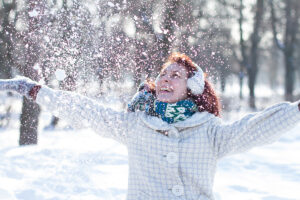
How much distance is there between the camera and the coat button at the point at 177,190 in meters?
2.10

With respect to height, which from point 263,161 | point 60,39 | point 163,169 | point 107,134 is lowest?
point 263,161

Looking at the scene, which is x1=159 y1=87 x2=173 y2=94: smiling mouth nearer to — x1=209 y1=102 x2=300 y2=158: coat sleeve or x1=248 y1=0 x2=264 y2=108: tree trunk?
x1=209 y1=102 x2=300 y2=158: coat sleeve

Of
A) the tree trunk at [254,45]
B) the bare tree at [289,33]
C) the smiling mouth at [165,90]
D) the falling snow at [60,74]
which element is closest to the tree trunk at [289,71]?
the bare tree at [289,33]

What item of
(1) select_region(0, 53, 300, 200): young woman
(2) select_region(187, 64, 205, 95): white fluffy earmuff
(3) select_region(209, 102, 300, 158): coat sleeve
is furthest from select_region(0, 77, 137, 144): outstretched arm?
(3) select_region(209, 102, 300, 158): coat sleeve

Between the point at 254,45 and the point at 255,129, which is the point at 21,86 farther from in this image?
the point at 254,45

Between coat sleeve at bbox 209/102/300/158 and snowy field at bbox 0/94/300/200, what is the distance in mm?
1572

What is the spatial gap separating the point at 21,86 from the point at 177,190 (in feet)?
4.01

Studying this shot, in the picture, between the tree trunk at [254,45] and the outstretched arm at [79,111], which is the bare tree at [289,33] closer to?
the tree trunk at [254,45]

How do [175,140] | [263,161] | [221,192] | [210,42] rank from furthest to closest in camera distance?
1. [210,42]
2. [263,161]
3. [221,192]
4. [175,140]

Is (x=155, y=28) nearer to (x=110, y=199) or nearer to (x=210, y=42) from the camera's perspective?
(x=210, y=42)

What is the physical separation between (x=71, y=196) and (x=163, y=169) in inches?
59.0

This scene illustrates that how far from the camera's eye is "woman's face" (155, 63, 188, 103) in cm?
223

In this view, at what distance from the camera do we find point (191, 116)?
7.29 feet

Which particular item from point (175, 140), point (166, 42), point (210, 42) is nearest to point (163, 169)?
point (175, 140)
